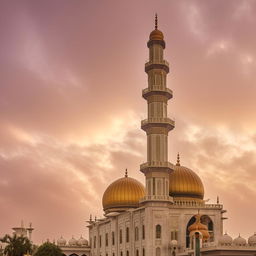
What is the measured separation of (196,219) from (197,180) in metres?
6.26

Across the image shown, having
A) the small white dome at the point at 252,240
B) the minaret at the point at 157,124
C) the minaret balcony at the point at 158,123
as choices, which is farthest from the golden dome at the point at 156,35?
the small white dome at the point at 252,240

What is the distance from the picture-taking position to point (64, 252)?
292ft

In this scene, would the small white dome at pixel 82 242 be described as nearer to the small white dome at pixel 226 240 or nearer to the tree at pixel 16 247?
the tree at pixel 16 247

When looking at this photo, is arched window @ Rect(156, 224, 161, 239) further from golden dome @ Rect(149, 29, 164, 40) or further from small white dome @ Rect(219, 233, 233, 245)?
golden dome @ Rect(149, 29, 164, 40)

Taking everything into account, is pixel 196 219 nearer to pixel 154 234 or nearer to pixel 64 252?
pixel 154 234

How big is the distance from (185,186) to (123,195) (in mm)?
10166

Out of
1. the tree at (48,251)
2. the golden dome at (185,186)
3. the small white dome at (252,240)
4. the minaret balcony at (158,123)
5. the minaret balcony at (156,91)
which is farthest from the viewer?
the tree at (48,251)

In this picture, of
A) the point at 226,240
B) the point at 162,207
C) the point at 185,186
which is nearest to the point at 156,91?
the point at 185,186

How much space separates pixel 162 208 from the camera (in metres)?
68.2

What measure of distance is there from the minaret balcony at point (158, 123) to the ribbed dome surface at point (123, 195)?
37.8 ft

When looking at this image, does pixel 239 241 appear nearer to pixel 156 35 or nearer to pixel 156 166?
pixel 156 166

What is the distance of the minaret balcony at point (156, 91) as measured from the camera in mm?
71500

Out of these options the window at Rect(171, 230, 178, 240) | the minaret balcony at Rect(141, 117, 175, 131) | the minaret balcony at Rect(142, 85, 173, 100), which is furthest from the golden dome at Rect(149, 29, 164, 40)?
the window at Rect(171, 230, 178, 240)

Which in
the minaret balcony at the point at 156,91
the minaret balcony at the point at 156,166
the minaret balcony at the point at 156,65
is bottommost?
the minaret balcony at the point at 156,166
